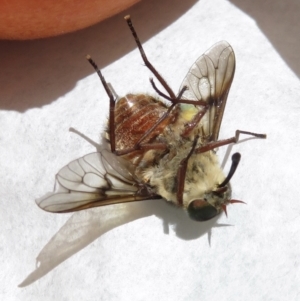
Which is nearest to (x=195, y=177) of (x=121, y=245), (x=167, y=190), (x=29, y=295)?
(x=167, y=190)

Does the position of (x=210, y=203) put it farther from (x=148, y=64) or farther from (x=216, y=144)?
(x=148, y=64)

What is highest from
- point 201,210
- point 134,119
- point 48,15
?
point 48,15

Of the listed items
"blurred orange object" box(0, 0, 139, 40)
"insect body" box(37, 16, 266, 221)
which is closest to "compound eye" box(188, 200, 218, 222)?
"insect body" box(37, 16, 266, 221)

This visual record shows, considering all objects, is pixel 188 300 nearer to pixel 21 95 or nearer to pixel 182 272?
pixel 182 272

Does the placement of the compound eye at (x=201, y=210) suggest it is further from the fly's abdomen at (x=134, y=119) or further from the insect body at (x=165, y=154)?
the fly's abdomen at (x=134, y=119)

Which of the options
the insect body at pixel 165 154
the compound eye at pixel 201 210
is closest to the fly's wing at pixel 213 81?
the insect body at pixel 165 154

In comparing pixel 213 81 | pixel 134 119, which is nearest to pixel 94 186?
pixel 134 119
